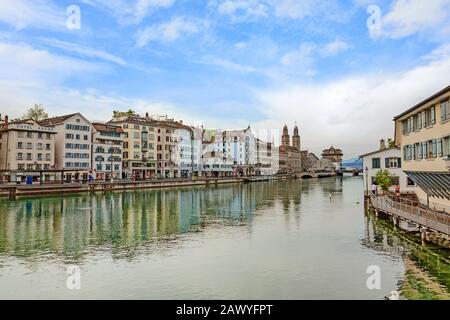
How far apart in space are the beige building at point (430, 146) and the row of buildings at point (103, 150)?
73898 mm

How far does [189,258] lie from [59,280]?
324 inches

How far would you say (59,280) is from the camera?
72.0ft

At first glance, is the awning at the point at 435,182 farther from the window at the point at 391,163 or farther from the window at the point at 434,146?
the window at the point at 391,163

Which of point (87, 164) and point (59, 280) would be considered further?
point (87, 164)

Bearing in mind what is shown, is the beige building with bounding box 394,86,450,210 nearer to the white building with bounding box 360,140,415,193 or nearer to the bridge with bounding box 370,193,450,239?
the bridge with bounding box 370,193,450,239

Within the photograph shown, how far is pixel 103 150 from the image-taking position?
110 metres

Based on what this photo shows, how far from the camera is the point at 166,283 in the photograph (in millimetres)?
21438

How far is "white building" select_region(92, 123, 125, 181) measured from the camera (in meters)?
109

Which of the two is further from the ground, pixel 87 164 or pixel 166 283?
pixel 87 164

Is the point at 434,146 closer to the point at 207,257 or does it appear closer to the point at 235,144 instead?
the point at 207,257
